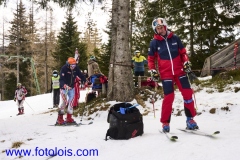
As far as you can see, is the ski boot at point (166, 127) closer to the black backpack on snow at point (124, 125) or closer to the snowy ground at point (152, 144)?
the snowy ground at point (152, 144)

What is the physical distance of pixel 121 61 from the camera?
27.8ft

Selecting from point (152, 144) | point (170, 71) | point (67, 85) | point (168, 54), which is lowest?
point (152, 144)

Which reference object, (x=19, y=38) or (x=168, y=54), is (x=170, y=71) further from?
(x=19, y=38)

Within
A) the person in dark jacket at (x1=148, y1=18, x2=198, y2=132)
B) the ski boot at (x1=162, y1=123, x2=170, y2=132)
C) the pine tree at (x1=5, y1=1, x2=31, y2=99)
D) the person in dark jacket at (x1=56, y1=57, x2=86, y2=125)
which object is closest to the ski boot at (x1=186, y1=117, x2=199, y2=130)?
the person in dark jacket at (x1=148, y1=18, x2=198, y2=132)

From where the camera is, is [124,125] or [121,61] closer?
[124,125]

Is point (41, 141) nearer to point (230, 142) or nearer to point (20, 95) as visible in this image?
point (230, 142)

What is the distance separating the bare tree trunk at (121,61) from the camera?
845 cm

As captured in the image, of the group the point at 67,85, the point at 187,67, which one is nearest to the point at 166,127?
the point at 187,67

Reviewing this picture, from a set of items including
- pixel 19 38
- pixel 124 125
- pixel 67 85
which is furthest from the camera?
pixel 19 38

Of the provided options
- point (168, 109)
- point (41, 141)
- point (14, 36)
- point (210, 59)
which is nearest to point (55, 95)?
point (210, 59)

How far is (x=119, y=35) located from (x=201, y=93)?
3317mm

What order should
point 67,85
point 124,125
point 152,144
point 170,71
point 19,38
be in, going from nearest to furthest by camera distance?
point 152,144 → point 124,125 → point 170,71 → point 67,85 → point 19,38

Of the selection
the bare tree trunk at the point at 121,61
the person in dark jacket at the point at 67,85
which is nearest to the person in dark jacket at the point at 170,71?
the person in dark jacket at the point at 67,85

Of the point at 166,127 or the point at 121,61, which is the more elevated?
the point at 121,61
